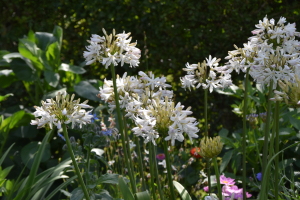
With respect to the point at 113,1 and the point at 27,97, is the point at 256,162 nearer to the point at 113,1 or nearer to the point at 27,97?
the point at 113,1

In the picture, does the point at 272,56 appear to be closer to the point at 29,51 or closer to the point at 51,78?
the point at 51,78

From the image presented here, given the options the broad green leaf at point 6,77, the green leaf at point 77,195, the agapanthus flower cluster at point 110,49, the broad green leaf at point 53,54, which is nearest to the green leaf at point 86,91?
the broad green leaf at point 53,54

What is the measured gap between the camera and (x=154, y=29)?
11.8 feet

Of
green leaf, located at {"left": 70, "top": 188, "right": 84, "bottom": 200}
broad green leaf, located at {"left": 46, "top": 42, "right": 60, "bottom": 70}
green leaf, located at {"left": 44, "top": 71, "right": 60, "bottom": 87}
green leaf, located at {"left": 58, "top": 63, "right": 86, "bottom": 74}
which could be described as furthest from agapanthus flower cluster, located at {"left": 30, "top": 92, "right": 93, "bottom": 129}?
broad green leaf, located at {"left": 46, "top": 42, "right": 60, "bottom": 70}

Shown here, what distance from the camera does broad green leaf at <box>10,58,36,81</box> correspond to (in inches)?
120

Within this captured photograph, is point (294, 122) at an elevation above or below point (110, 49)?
below

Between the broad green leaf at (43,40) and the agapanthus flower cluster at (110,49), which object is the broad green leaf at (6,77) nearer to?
the broad green leaf at (43,40)

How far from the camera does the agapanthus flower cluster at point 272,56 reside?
116cm

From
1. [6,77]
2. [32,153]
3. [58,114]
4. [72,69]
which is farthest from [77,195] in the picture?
[6,77]

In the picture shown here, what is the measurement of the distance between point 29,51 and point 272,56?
2531 millimetres

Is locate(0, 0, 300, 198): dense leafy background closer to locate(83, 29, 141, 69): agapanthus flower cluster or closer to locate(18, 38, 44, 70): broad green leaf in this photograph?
locate(18, 38, 44, 70): broad green leaf

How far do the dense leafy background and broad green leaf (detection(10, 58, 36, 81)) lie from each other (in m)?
0.02

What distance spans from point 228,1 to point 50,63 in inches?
81.3

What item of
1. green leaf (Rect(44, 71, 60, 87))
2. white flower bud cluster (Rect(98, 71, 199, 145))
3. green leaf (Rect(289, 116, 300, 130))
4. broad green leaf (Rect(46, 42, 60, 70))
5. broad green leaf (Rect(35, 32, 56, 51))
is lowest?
green leaf (Rect(289, 116, 300, 130))
